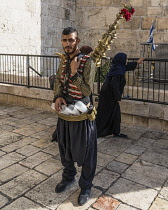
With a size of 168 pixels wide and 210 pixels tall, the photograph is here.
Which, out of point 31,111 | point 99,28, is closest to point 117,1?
point 99,28

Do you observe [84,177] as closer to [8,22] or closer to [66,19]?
[8,22]

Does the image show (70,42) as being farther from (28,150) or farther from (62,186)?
(28,150)

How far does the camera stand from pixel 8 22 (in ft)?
29.3

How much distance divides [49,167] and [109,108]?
6.42 ft

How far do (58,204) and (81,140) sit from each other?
80cm

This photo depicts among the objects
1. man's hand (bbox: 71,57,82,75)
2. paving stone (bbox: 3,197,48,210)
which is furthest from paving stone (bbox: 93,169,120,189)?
man's hand (bbox: 71,57,82,75)

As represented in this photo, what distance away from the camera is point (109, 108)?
16.8 feet

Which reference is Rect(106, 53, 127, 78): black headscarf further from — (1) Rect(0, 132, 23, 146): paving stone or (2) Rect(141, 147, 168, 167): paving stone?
(1) Rect(0, 132, 23, 146): paving stone

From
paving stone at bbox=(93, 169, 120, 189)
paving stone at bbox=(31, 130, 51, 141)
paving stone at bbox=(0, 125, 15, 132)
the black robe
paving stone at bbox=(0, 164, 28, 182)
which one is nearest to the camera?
paving stone at bbox=(93, 169, 120, 189)

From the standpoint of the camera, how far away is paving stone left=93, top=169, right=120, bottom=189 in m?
3.29

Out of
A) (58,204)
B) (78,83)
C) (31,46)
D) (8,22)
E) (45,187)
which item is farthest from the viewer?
(31,46)

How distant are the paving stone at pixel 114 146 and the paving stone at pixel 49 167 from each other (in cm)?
94

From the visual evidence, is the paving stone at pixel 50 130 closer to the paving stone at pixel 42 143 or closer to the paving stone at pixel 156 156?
the paving stone at pixel 42 143

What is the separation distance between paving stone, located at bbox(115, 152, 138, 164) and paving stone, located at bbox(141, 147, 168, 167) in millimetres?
167
